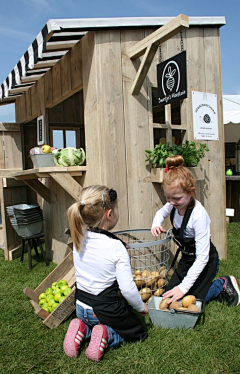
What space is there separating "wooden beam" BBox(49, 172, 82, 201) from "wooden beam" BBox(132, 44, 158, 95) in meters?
1.18

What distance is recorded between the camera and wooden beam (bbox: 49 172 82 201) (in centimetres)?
359

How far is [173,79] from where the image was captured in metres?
3.32

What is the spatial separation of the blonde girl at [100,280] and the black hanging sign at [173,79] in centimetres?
142

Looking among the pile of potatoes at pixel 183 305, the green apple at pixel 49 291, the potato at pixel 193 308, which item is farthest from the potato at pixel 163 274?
the green apple at pixel 49 291

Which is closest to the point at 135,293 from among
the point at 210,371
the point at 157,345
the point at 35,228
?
the point at 157,345

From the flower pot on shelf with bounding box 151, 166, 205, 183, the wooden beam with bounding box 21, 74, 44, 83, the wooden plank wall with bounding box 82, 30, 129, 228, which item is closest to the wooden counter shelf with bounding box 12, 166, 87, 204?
the wooden plank wall with bounding box 82, 30, 129, 228

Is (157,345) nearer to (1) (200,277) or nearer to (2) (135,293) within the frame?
(2) (135,293)

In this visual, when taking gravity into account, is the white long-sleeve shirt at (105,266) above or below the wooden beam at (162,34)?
below

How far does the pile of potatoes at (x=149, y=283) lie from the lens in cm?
297

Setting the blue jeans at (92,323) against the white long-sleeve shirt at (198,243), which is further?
the white long-sleeve shirt at (198,243)

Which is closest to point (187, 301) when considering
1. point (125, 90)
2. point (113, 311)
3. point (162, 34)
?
point (113, 311)

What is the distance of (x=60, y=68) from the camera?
14.7 ft

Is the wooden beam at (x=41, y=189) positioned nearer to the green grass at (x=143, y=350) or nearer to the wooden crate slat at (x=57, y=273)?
the wooden crate slat at (x=57, y=273)

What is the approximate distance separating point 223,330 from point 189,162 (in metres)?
1.86
